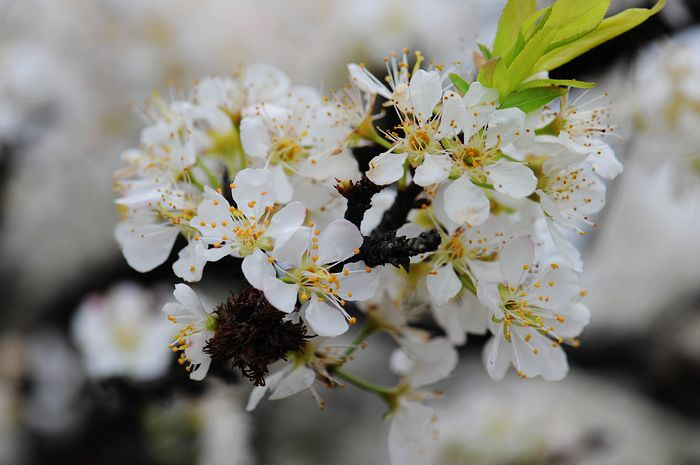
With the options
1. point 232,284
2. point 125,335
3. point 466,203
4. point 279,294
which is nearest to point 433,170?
point 466,203

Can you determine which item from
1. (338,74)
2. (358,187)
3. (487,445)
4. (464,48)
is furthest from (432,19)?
(358,187)

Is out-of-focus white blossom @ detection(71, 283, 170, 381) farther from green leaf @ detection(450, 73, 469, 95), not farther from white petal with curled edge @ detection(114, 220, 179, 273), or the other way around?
green leaf @ detection(450, 73, 469, 95)

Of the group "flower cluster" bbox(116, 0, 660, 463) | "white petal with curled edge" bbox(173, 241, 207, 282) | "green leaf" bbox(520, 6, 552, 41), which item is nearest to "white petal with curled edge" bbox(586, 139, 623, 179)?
"flower cluster" bbox(116, 0, 660, 463)

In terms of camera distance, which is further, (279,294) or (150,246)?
(150,246)

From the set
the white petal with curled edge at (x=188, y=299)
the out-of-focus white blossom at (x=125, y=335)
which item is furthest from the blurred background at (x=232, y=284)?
the white petal with curled edge at (x=188, y=299)

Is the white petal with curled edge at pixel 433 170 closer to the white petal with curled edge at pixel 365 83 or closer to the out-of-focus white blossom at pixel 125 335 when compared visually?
the white petal with curled edge at pixel 365 83

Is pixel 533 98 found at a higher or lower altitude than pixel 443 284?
higher

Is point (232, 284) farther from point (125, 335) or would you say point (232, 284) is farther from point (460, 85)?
point (460, 85)
